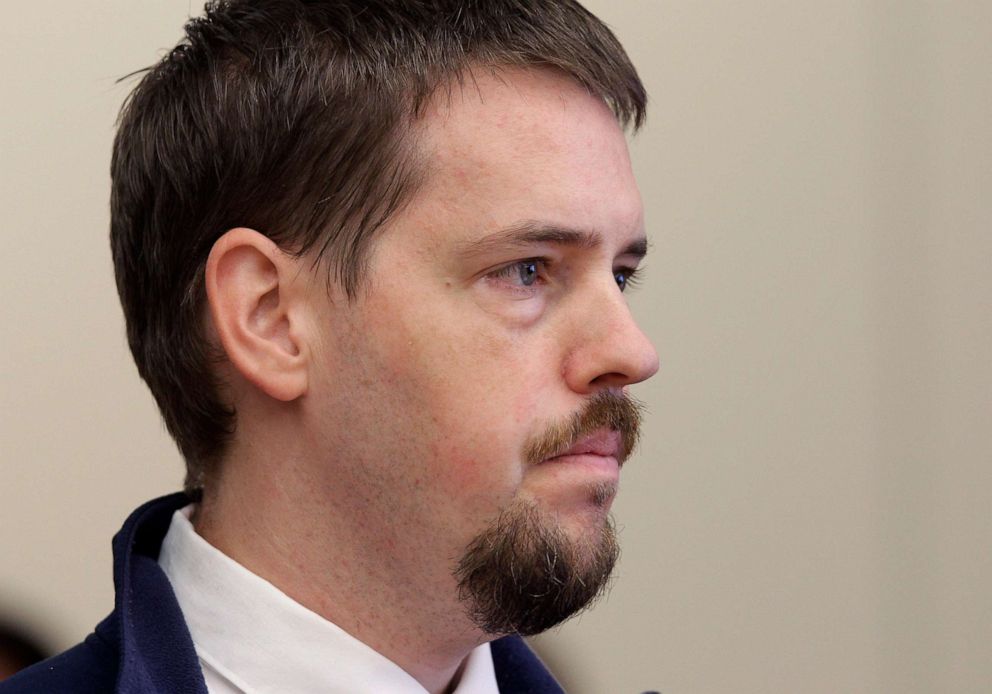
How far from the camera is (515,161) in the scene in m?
1.45

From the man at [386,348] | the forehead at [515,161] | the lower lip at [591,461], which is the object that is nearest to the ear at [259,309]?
the man at [386,348]

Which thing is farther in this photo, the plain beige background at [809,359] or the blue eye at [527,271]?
the plain beige background at [809,359]

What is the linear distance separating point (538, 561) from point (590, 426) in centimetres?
14

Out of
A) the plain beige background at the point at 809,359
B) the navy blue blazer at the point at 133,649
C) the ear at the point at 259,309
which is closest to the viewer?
the navy blue blazer at the point at 133,649

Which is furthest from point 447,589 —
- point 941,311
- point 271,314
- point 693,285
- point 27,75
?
point 941,311

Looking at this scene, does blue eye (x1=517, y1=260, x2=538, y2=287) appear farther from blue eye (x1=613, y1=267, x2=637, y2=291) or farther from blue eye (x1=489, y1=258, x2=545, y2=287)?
blue eye (x1=613, y1=267, x2=637, y2=291)

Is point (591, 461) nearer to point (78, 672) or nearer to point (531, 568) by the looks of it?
point (531, 568)

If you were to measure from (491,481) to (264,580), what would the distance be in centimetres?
26

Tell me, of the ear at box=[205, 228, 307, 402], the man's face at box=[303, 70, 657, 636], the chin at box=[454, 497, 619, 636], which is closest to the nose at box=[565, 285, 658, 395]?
the man's face at box=[303, 70, 657, 636]

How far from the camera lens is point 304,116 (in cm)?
150

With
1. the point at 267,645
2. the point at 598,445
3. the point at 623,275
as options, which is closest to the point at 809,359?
the point at 623,275

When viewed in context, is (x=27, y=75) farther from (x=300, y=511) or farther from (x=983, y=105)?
(x=983, y=105)

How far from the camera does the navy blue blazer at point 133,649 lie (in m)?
1.35

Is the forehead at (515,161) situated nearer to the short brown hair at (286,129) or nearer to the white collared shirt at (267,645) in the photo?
the short brown hair at (286,129)
